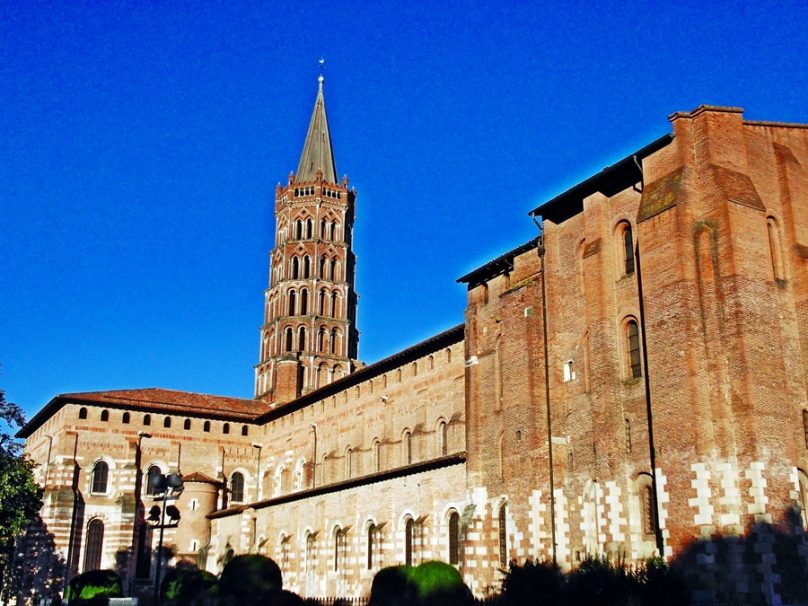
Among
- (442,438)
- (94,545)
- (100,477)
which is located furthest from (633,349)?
(100,477)

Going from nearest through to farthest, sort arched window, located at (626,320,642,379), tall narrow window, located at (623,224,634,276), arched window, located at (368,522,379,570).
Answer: arched window, located at (626,320,642,379) → tall narrow window, located at (623,224,634,276) → arched window, located at (368,522,379,570)

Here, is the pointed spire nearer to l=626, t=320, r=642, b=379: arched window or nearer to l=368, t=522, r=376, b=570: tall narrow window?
l=368, t=522, r=376, b=570: tall narrow window

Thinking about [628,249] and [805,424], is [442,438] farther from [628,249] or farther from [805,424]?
[805,424]

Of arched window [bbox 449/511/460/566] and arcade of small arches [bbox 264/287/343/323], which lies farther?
arcade of small arches [bbox 264/287/343/323]

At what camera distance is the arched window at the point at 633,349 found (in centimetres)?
2482

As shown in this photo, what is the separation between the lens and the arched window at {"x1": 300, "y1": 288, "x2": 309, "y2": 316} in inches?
2611

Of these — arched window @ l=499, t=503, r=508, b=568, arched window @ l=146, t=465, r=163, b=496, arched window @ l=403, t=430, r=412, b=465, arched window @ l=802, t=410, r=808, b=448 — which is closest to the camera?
arched window @ l=802, t=410, r=808, b=448

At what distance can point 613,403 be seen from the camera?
24.6 meters

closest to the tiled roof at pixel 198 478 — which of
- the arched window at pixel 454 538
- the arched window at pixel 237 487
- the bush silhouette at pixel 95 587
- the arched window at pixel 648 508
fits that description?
the arched window at pixel 237 487

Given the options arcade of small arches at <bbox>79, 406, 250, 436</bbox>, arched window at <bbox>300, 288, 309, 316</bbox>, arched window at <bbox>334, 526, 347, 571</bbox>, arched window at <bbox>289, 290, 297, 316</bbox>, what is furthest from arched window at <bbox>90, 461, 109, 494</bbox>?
arched window at <bbox>300, 288, 309, 316</bbox>

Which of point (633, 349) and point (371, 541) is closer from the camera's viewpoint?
point (633, 349)

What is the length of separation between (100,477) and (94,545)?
3.65m

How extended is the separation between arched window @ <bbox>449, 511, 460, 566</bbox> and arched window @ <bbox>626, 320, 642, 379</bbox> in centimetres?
984

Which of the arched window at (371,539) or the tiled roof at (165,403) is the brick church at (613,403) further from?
the tiled roof at (165,403)
